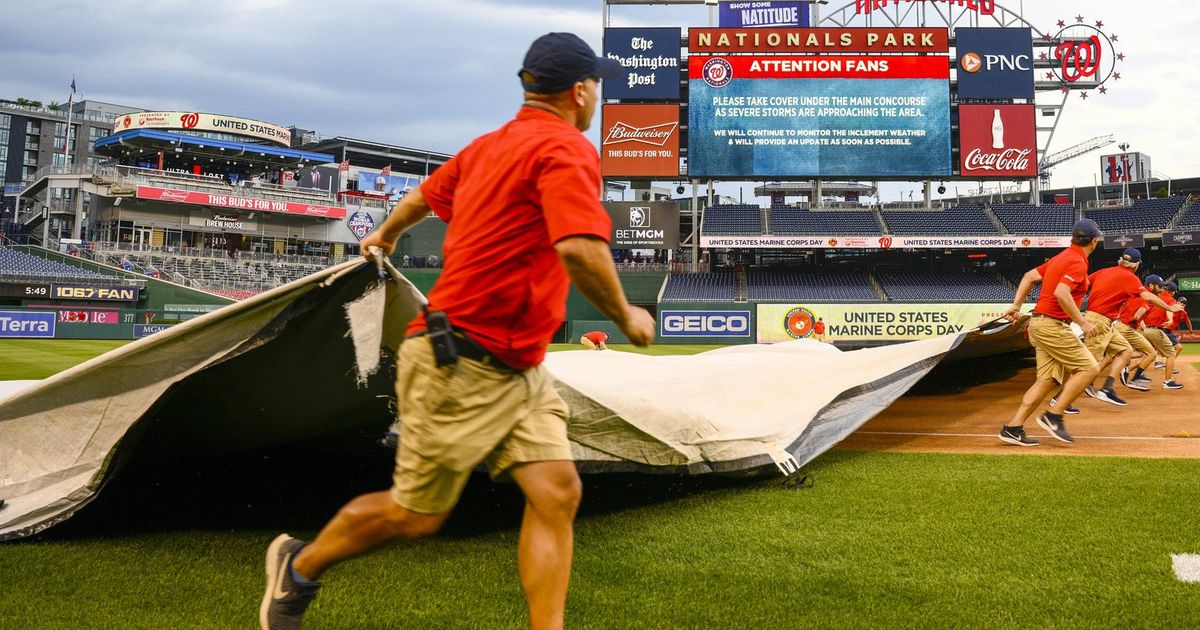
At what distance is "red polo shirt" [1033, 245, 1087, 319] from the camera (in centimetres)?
641

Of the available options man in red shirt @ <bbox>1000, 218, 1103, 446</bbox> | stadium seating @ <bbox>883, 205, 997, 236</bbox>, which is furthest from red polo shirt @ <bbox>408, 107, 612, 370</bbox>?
stadium seating @ <bbox>883, 205, 997, 236</bbox>

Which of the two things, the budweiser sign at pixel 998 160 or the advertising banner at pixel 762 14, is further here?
the advertising banner at pixel 762 14

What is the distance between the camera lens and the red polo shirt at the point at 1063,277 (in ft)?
21.0

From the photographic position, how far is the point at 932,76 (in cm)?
3036

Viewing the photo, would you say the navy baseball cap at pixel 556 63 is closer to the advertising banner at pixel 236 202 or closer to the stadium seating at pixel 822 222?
the stadium seating at pixel 822 222

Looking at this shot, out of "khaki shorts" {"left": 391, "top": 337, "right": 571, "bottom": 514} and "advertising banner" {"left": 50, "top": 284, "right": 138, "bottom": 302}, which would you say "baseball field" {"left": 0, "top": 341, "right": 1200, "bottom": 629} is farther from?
"advertising banner" {"left": 50, "top": 284, "right": 138, "bottom": 302}

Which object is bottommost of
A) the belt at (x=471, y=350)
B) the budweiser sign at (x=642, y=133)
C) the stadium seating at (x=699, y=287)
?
the belt at (x=471, y=350)

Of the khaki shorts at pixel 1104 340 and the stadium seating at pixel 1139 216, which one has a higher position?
the stadium seating at pixel 1139 216

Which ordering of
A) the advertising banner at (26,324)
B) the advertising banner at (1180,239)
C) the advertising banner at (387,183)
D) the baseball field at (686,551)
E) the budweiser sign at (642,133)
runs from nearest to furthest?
the baseball field at (686,551) < the advertising banner at (26,324) < the budweiser sign at (642,133) < the advertising banner at (1180,239) < the advertising banner at (387,183)

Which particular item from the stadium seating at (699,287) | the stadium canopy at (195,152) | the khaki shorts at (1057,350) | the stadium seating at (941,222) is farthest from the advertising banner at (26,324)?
the stadium seating at (941,222)

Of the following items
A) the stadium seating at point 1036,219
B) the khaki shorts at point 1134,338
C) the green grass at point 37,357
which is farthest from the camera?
the stadium seating at point 1036,219

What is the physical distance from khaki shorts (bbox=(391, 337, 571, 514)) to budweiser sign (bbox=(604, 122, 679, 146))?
96.2ft

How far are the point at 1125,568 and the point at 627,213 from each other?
30286mm

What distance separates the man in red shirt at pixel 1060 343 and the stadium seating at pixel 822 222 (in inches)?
1000
